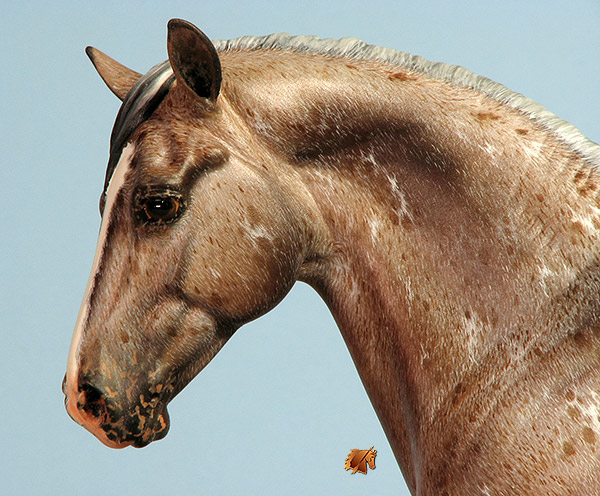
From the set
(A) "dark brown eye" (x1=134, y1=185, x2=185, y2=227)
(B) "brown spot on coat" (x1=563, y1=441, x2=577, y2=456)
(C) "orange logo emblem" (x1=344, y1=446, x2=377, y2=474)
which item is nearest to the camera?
(B) "brown spot on coat" (x1=563, y1=441, x2=577, y2=456)

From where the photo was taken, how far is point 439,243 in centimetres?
102

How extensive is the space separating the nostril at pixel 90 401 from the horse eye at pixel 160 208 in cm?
25

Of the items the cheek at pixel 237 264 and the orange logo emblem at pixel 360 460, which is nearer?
the cheek at pixel 237 264

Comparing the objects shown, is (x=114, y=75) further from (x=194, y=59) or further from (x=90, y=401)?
(x=90, y=401)

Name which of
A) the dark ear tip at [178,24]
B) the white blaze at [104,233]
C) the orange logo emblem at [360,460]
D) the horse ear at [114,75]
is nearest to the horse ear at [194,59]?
the dark ear tip at [178,24]

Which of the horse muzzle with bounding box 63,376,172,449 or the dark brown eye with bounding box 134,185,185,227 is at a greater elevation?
Answer: the dark brown eye with bounding box 134,185,185,227

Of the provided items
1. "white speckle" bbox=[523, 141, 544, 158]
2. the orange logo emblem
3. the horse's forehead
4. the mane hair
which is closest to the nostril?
the horse's forehead

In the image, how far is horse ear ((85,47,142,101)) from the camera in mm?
1252

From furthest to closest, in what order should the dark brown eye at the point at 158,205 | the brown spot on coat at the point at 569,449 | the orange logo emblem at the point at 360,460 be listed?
the orange logo emblem at the point at 360,460 → the dark brown eye at the point at 158,205 → the brown spot on coat at the point at 569,449

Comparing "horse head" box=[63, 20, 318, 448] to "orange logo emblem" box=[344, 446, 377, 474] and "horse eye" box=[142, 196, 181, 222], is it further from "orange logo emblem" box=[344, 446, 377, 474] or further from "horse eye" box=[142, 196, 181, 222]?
"orange logo emblem" box=[344, 446, 377, 474]

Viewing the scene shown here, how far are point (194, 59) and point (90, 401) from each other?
487 mm

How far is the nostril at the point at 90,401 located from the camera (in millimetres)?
1021

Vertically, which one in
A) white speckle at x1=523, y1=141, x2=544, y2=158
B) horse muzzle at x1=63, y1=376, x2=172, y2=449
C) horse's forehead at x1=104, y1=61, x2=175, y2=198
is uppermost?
white speckle at x1=523, y1=141, x2=544, y2=158

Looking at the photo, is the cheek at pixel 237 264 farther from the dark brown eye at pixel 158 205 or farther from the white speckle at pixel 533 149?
the white speckle at pixel 533 149
